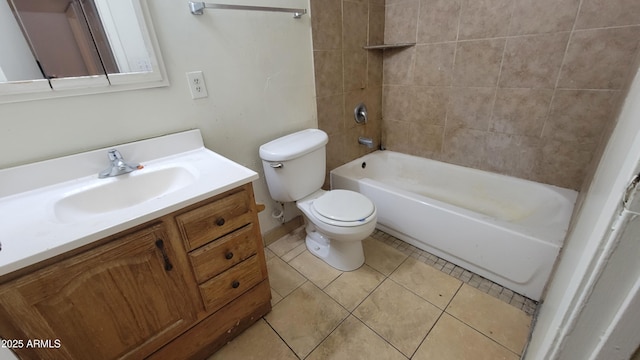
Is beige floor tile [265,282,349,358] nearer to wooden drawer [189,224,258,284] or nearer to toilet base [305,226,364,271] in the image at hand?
toilet base [305,226,364,271]

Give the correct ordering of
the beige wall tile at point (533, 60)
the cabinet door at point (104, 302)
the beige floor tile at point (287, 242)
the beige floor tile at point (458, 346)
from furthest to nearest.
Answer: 1. the beige floor tile at point (287, 242)
2. the beige wall tile at point (533, 60)
3. the beige floor tile at point (458, 346)
4. the cabinet door at point (104, 302)

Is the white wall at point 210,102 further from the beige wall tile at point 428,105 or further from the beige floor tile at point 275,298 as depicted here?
the beige wall tile at point 428,105

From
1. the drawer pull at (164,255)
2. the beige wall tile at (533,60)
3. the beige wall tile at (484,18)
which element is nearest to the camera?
the drawer pull at (164,255)

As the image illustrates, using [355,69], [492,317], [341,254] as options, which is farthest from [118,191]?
[492,317]

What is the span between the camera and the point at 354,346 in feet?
3.85

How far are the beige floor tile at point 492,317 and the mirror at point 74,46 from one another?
1.79 m

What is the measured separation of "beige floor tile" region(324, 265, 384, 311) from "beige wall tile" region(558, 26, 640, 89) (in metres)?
1.52

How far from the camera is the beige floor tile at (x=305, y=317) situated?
1208 millimetres

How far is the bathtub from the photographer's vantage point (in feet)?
4.18

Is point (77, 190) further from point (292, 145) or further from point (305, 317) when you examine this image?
point (305, 317)

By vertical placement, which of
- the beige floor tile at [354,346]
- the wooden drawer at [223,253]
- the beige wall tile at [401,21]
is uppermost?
the beige wall tile at [401,21]

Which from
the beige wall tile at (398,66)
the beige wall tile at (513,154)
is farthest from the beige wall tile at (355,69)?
the beige wall tile at (513,154)

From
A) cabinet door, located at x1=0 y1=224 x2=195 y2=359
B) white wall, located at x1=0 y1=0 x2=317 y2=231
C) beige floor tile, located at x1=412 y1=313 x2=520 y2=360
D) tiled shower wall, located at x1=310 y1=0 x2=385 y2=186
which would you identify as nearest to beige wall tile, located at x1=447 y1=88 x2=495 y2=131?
tiled shower wall, located at x1=310 y1=0 x2=385 y2=186

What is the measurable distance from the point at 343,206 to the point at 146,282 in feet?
3.13
